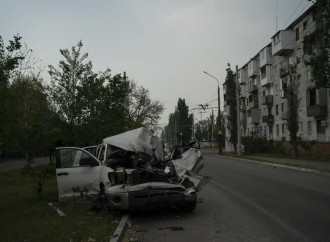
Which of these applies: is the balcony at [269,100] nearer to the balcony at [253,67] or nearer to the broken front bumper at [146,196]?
the balcony at [253,67]

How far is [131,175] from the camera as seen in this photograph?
316 inches

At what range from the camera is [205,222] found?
7.18 metres

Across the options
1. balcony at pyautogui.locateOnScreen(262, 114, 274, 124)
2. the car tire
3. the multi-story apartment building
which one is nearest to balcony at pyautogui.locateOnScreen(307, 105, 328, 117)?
the multi-story apartment building

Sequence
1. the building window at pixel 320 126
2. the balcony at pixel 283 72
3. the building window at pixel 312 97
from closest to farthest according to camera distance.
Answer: the building window at pixel 320 126 → the building window at pixel 312 97 → the balcony at pixel 283 72

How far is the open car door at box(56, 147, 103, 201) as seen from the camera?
9.40 m

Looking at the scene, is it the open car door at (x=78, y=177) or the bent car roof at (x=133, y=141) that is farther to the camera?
the bent car roof at (x=133, y=141)

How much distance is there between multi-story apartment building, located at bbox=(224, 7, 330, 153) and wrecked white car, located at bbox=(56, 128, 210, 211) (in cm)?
1721

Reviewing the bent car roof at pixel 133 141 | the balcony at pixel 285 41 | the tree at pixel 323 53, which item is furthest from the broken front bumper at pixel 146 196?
the balcony at pixel 285 41

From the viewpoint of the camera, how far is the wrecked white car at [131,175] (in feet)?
25.0

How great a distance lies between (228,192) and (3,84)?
7.30 meters

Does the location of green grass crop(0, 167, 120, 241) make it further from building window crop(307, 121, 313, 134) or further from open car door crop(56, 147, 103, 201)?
building window crop(307, 121, 313, 134)

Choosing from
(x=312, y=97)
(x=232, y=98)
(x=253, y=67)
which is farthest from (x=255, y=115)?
(x=312, y=97)

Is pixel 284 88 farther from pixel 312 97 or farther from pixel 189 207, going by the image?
pixel 189 207

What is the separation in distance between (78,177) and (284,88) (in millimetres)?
39958
